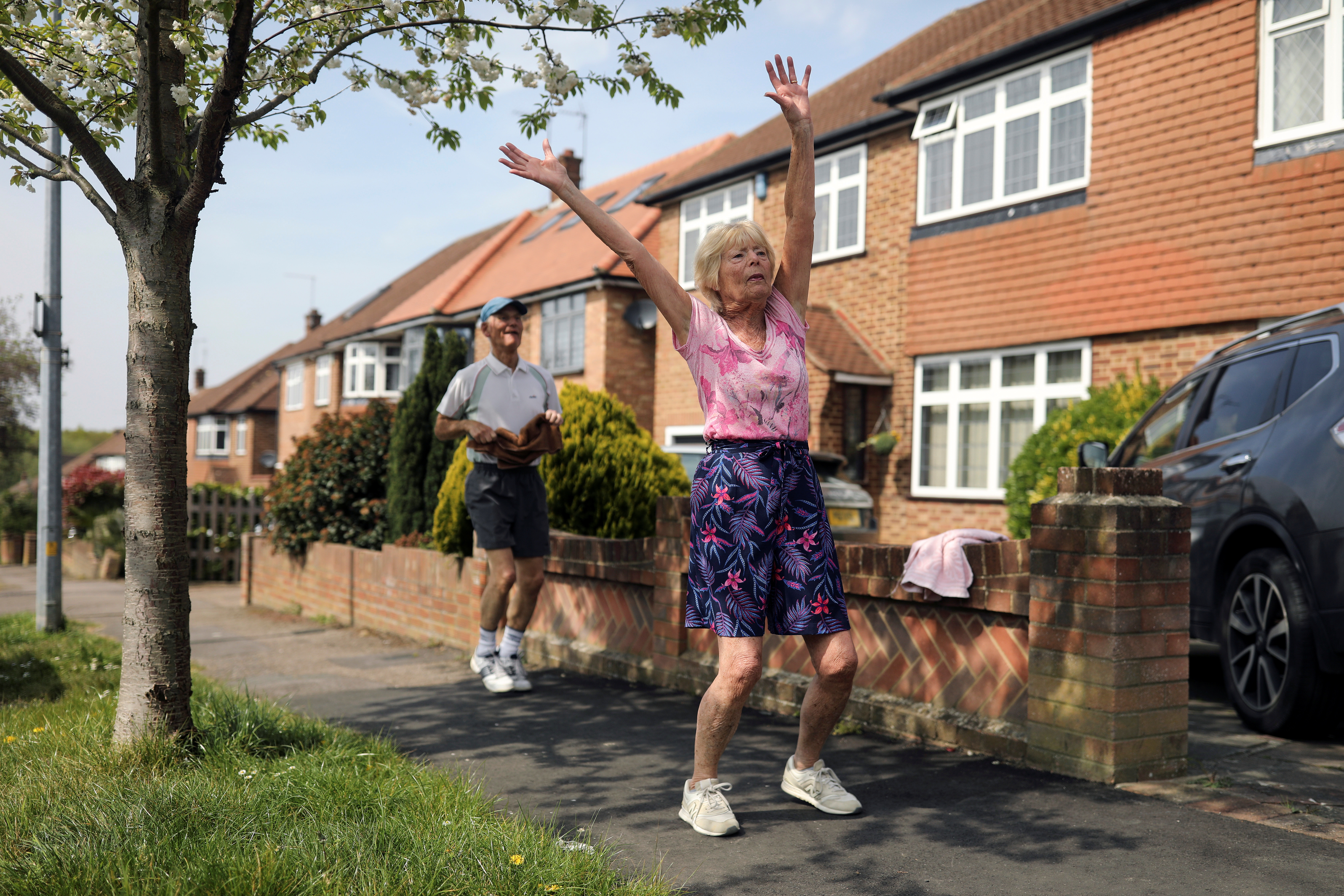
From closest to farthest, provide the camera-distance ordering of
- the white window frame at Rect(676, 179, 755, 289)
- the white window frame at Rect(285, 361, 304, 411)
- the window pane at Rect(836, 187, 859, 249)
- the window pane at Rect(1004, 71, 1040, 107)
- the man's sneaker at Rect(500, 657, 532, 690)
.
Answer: the man's sneaker at Rect(500, 657, 532, 690) < the window pane at Rect(1004, 71, 1040, 107) < the window pane at Rect(836, 187, 859, 249) < the white window frame at Rect(676, 179, 755, 289) < the white window frame at Rect(285, 361, 304, 411)

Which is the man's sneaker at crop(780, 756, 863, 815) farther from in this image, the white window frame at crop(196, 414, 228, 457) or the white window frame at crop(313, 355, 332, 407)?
the white window frame at crop(196, 414, 228, 457)

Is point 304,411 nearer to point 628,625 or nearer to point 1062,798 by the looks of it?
point 628,625

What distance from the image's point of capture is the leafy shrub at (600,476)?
26.9 ft

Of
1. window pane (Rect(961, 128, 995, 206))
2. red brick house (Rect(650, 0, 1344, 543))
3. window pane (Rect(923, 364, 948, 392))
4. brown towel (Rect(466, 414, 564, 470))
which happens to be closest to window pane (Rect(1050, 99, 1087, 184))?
red brick house (Rect(650, 0, 1344, 543))

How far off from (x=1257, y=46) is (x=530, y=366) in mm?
8655

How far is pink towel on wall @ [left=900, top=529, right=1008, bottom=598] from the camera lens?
4.59 m

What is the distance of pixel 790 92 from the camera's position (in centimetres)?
367

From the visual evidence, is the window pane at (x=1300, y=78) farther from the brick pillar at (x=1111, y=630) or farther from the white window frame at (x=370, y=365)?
the white window frame at (x=370, y=365)

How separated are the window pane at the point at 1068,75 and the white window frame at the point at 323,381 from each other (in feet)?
94.7

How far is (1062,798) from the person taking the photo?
3.77 meters

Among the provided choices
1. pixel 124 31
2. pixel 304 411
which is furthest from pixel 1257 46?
pixel 304 411

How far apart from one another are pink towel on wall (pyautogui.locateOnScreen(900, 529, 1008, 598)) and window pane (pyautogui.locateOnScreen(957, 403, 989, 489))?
9.25 m

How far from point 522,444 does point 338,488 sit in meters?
5.85

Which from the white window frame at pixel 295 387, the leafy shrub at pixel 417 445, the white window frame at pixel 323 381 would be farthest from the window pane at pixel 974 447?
the white window frame at pixel 295 387
